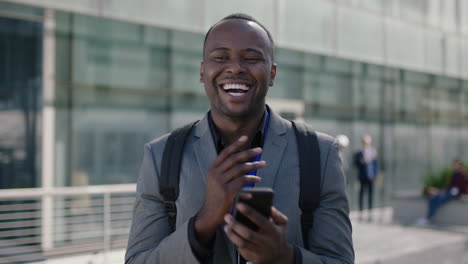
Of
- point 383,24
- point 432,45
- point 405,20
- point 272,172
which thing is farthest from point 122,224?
point 432,45

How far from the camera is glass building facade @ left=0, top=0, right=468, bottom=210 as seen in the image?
823 cm

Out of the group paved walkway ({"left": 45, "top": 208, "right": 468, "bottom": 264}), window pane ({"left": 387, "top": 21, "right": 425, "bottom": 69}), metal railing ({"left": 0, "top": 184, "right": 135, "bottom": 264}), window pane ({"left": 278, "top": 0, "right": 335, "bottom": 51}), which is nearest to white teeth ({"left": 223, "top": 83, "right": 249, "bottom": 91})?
paved walkway ({"left": 45, "top": 208, "right": 468, "bottom": 264})

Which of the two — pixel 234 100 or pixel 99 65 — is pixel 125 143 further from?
pixel 234 100

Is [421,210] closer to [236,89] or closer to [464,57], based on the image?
[464,57]

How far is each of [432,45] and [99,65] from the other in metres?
10.8

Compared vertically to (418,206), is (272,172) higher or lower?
higher

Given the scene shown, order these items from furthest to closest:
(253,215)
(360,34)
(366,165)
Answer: (360,34) → (366,165) → (253,215)

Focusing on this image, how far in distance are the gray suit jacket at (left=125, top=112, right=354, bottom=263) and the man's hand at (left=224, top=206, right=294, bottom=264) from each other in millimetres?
302

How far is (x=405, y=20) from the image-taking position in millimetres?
14734

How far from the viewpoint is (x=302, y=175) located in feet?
5.62

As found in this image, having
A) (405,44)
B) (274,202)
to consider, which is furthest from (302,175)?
(405,44)

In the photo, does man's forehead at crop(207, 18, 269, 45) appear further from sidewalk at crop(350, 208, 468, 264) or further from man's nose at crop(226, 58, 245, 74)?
sidewalk at crop(350, 208, 468, 264)

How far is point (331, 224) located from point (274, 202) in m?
0.20

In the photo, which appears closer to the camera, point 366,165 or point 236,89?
point 236,89
